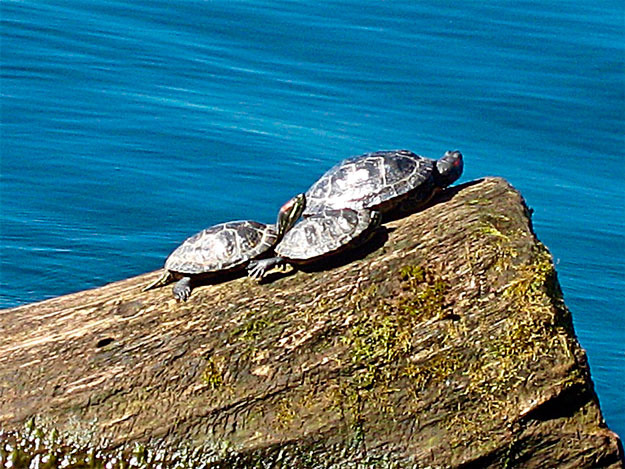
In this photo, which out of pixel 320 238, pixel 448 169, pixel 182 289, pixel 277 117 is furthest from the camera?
pixel 277 117

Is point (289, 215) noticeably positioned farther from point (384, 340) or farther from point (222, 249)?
point (384, 340)

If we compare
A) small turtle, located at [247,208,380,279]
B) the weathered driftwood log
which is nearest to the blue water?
the weathered driftwood log

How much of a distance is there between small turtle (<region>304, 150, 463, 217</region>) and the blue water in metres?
2.79

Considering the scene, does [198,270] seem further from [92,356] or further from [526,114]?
[526,114]

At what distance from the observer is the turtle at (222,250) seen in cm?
628

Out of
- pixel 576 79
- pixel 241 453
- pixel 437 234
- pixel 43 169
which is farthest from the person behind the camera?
pixel 576 79

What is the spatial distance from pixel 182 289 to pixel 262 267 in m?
0.48

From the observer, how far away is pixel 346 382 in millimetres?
5703

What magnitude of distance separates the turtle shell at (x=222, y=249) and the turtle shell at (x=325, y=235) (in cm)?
23

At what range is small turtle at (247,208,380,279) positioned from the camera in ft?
19.7

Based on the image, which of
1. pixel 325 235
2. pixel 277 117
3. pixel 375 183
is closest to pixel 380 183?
pixel 375 183

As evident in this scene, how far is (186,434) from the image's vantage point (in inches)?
223

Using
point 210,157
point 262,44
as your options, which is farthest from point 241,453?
point 262,44

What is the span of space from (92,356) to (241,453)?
37.3 inches
